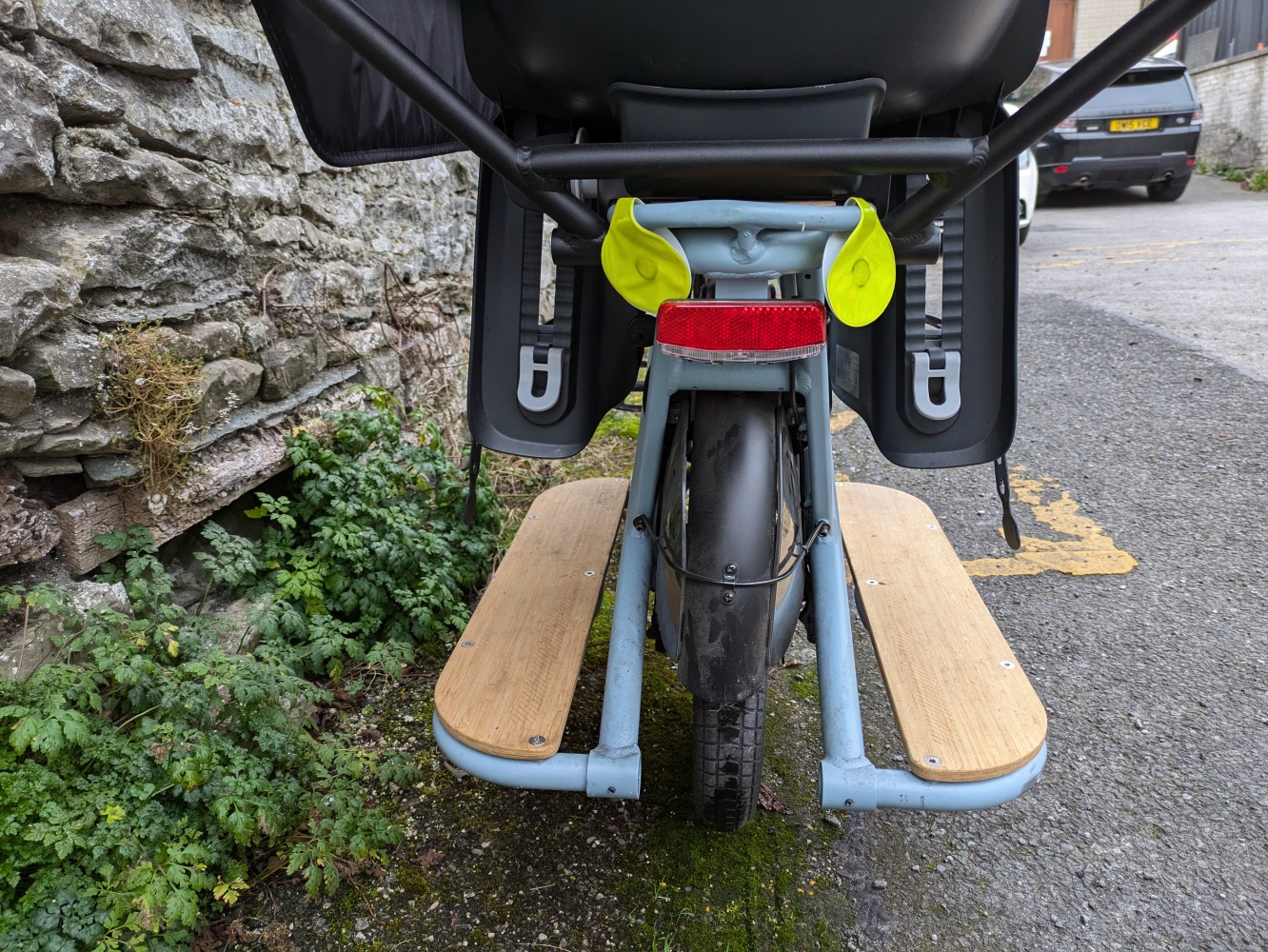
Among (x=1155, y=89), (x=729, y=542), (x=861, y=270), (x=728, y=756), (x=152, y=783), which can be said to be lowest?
(x=152, y=783)

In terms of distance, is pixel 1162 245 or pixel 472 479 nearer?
pixel 472 479

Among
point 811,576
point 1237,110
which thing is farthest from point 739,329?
point 1237,110

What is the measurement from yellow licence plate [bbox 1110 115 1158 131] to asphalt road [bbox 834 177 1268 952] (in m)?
6.22

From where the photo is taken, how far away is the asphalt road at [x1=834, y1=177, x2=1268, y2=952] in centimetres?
171

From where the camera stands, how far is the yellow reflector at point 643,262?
129 centimetres

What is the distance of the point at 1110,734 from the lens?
2188mm

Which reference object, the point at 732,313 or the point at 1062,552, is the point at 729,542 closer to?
the point at 732,313

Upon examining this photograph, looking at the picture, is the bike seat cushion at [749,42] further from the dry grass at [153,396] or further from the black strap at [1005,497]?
→ the dry grass at [153,396]

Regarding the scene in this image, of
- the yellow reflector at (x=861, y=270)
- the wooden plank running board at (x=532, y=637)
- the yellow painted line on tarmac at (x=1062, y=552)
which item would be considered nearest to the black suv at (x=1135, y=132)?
the yellow painted line on tarmac at (x=1062, y=552)

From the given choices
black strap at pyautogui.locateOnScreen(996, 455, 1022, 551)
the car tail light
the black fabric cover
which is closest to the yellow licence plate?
black strap at pyautogui.locateOnScreen(996, 455, 1022, 551)

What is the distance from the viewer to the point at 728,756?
1503mm

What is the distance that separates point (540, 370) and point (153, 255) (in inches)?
38.1

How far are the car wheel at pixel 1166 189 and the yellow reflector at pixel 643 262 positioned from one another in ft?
40.4

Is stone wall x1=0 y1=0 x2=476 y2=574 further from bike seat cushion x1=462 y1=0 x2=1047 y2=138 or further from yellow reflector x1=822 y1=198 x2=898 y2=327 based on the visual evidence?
yellow reflector x1=822 y1=198 x2=898 y2=327
